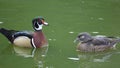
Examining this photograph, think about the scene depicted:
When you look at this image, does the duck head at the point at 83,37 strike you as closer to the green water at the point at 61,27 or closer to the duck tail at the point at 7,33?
the green water at the point at 61,27

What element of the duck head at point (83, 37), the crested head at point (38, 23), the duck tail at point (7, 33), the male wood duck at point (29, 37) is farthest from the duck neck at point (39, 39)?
the duck head at point (83, 37)

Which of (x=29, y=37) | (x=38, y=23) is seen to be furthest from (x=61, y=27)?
(x=29, y=37)

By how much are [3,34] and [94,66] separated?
3658 mm

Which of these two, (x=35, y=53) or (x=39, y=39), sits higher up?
(x=39, y=39)

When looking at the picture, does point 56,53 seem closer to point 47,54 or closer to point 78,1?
point 47,54

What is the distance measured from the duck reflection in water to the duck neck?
165mm

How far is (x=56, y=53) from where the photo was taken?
572 inches

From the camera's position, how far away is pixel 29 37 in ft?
51.1

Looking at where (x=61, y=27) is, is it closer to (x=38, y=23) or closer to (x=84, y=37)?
(x=38, y=23)

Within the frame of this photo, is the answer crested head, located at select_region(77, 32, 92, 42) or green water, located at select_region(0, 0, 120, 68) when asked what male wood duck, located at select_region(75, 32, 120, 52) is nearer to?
crested head, located at select_region(77, 32, 92, 42)

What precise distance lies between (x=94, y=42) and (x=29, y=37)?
2100mm

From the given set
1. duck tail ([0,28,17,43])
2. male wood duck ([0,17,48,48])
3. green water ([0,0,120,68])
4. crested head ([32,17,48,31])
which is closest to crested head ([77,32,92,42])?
green water ([0,0,120,68])

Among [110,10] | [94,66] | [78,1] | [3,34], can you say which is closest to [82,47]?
[94,66]

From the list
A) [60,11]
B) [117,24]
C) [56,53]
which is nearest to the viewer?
[56,53]
